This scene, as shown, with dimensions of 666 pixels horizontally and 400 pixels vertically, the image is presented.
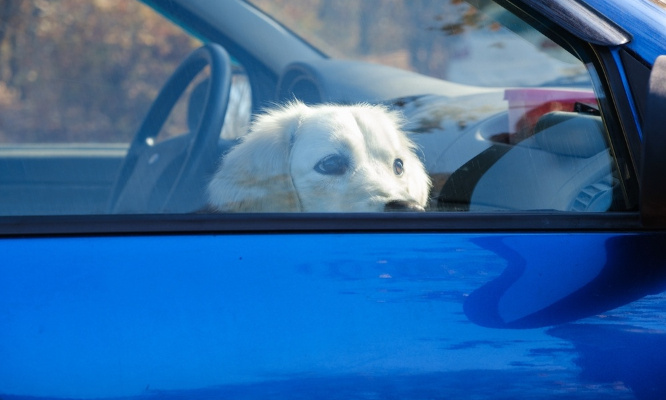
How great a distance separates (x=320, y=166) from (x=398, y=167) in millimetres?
200

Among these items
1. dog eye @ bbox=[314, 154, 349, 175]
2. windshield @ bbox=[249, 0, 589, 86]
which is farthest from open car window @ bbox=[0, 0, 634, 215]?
dog eye @ bbox=[314, 154, 349, 175]

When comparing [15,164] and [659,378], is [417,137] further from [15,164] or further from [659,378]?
[15,164]

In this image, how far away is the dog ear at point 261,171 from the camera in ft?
5.04

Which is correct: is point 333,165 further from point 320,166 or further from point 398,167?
point 398,167

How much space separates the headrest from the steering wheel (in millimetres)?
736

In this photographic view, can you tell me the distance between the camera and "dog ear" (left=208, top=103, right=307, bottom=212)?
154cm

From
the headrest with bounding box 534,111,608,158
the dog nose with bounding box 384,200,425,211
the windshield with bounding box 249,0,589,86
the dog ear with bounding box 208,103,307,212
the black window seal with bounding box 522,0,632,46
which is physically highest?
the black window seal with bounding box 522,0,632,46

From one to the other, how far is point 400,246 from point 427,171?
0.30 meters

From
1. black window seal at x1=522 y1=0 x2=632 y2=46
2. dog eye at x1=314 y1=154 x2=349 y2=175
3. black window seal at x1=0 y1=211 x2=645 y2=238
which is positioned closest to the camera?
black window seal at x1=0 y1=211 x2=645 y2=238

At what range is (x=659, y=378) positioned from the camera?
51.6 inches

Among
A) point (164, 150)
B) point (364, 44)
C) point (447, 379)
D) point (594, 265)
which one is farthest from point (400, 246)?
point (164, 150)

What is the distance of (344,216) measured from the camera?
4.59 ft

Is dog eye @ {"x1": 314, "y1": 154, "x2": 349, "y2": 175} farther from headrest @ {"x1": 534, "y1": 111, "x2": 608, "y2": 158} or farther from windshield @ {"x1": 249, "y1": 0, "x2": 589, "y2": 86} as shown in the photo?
headrest @ {"x1": 534, "y1": 111, "x2": 608, "y2": 158}

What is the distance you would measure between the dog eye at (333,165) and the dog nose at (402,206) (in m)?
0.29
